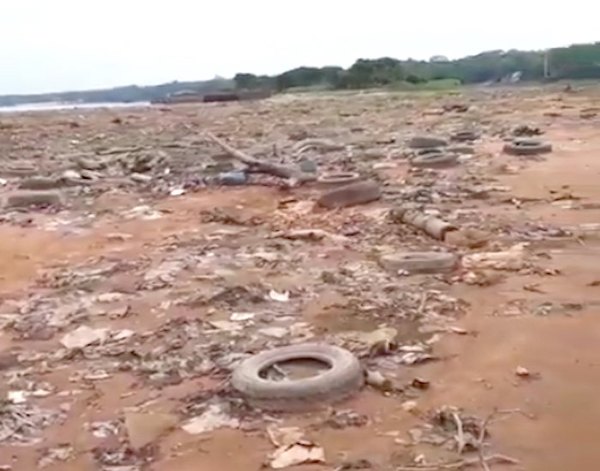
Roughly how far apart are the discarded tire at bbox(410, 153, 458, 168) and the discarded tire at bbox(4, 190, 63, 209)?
537 cm

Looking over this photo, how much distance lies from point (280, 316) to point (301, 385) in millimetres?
1538

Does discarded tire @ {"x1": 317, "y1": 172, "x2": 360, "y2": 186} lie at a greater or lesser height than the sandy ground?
lesser

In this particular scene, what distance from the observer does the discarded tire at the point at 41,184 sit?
12.8m

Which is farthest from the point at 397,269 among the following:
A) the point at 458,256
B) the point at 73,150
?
the point at 73,150

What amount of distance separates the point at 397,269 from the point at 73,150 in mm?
14570

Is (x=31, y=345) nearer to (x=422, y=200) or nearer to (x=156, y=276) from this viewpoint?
(x=156, y=276)

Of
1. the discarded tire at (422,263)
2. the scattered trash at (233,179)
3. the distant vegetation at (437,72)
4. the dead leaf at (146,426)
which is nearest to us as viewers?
the dead leaf at (146,426)

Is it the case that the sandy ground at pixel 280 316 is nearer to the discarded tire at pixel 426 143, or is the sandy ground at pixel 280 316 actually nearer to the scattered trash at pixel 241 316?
the scattered trash at pixel 241 316

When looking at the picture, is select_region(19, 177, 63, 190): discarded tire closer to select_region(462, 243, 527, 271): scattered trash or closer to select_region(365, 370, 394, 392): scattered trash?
select_region(462, 243, 527, 271): scattered trash

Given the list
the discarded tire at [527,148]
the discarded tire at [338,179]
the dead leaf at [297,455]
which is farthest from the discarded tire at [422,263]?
the discarded tire at [527,148]

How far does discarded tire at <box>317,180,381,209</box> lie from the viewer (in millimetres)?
9711

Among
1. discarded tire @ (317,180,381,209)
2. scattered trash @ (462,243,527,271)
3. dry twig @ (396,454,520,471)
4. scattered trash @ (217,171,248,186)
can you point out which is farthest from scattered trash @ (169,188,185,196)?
dry twig @ (396,454,520,471)

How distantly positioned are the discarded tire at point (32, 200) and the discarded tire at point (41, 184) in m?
1.51

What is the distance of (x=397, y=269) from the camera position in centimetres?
643
